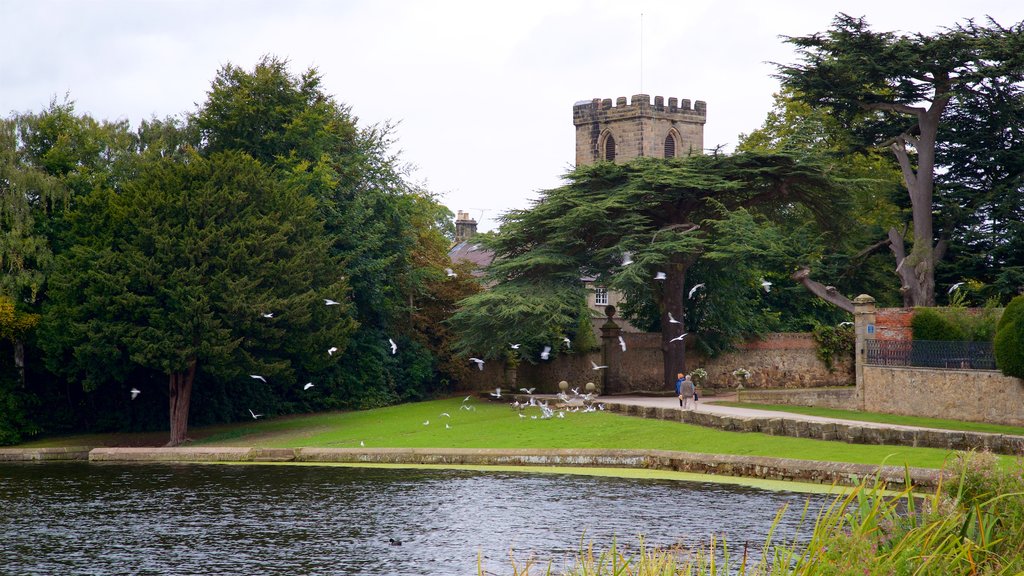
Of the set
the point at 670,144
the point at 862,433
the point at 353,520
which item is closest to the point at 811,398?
the point at 862,433

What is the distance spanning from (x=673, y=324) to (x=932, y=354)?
12122 mm

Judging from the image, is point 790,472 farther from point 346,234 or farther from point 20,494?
point 346,234

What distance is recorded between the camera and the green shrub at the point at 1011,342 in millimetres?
28375

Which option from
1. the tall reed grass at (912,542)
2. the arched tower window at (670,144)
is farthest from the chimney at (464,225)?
the tall reed grass at (912,542)

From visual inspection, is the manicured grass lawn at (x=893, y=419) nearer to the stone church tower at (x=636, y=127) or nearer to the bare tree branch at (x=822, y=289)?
the bare tree branch at (x=822, y=289)

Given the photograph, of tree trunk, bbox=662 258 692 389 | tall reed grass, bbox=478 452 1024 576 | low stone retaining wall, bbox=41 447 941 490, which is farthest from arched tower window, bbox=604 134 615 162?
tall reed grass, bbox=478 452 1024 576

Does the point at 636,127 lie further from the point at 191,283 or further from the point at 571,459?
the point at 571,459

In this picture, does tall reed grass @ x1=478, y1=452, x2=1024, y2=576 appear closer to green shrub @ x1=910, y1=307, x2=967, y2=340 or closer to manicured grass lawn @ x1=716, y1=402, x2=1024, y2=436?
manicured grass lawn @ x1=716, y1=402, x2=1024, y2=436

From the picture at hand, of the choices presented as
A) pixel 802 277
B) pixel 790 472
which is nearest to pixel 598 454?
pixel 790 472

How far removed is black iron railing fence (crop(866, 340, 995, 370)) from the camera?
101ft

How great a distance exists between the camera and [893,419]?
104ft

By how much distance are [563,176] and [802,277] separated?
9.47 meters

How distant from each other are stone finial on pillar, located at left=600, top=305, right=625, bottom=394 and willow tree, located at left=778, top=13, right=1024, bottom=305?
10594mm

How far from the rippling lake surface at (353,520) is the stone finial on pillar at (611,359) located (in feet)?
58.0
